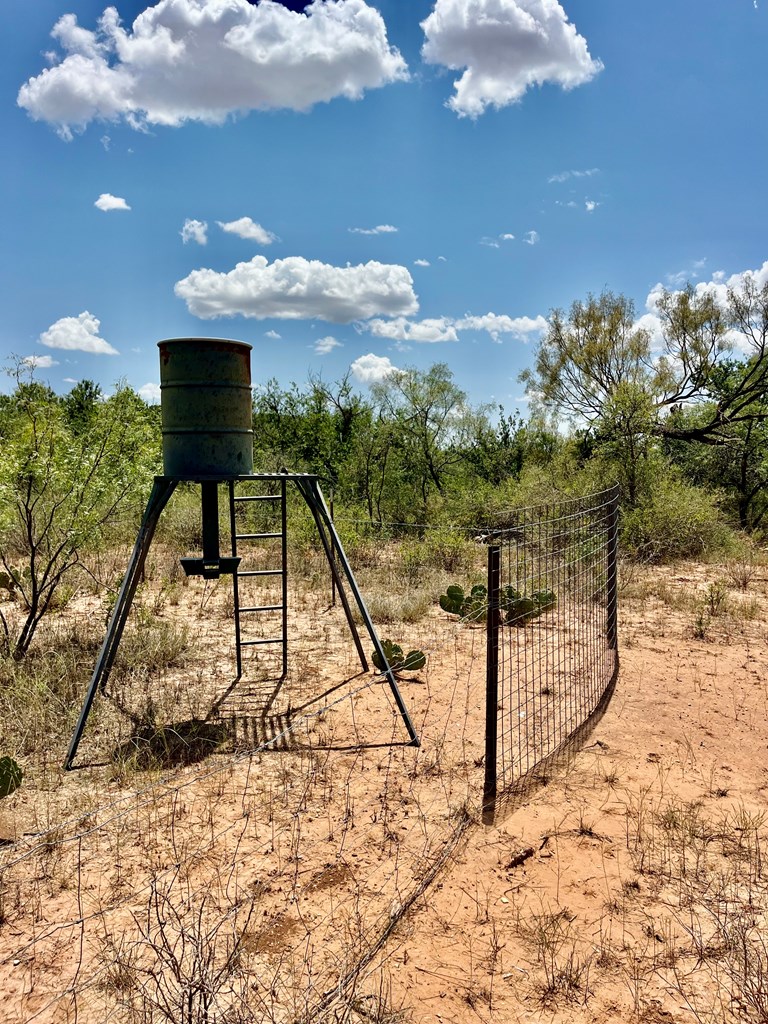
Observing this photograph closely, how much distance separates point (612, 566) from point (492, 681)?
2.97 meters

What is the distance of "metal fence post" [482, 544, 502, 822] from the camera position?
3.60m

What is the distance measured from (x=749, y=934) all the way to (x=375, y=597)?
589 centimetres

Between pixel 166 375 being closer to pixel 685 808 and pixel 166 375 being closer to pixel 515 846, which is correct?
pixel 515 846

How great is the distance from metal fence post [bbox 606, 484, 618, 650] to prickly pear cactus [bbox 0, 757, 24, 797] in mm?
4929

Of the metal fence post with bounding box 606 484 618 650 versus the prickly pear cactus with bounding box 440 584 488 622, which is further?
the prickly pear cactus with bounding box 440 584 488 622

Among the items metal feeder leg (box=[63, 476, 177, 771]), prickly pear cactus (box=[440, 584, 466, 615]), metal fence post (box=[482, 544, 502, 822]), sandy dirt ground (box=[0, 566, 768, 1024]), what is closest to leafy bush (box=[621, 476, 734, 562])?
prickly pear cactus (box=[440, 584, 466, 615])

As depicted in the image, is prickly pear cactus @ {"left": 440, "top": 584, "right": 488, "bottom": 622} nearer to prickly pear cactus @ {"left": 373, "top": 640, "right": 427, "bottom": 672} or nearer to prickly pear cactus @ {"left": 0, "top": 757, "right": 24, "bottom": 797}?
prickly pear cactus @ {"left": 373, "top": 640, "right": 427, "bottom": 672}

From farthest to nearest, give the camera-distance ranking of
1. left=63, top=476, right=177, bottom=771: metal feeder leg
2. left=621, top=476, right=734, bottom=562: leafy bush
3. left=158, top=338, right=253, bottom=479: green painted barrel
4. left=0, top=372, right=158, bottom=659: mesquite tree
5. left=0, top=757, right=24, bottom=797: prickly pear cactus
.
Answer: left=621, top=476, right=734, bottom=562: leafy bush < left=0, top=372, right=158, bottom=659: mesquite tree < left=158, top=338, right=253, bottom=479: green painted barrel < left=63, top=476, right=177, bottom=771: metal feeder leg < left=0, top=757, right=24, bottom=797: prickly pear cactus

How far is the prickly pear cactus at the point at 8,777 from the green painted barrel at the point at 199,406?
2006 mm

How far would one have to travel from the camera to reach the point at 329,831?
3.52m

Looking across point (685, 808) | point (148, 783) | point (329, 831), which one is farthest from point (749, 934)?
point (148, 783)

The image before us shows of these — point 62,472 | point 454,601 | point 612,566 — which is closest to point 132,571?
point 62,472

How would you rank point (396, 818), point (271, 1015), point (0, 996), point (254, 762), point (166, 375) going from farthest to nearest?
point (166, 375) < point (254, 762) < point (396, 818) < point (0, 996) < point (271, 1015)

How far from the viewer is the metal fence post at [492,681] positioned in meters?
3.60
